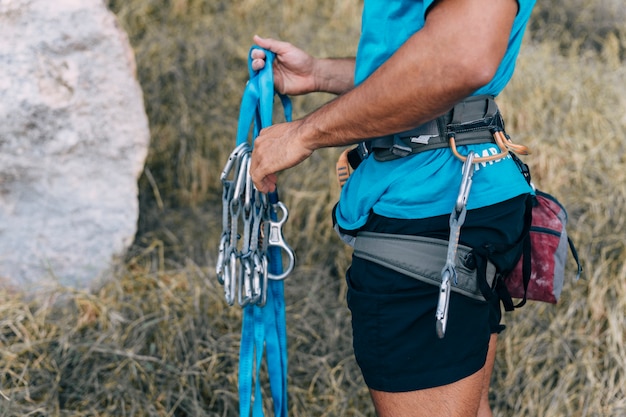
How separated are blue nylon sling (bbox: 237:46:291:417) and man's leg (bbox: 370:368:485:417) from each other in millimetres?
432

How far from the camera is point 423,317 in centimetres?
146

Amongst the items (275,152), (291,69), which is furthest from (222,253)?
(291,69)

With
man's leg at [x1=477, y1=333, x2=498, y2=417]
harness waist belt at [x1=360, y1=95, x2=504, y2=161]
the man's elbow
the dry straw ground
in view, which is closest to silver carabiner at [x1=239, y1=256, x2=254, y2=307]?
harness waist belt at [x1=360, y1=95, x2=504, y2=161]

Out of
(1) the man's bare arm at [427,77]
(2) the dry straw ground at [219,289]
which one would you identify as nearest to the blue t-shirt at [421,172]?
(1) the man's bare arm at [427,77]

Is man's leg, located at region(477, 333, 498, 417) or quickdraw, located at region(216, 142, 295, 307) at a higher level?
quickdraw, located at region(216, 142, 295, 307)

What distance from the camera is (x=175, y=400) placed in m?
2.53

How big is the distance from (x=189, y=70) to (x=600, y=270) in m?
2.50

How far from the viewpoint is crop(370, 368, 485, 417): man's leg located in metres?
1.46

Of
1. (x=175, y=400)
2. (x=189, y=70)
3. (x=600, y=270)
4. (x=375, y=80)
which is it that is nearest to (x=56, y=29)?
(x=189, y=70)

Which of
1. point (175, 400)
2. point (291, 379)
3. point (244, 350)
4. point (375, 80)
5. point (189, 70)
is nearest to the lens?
point (375, 80)

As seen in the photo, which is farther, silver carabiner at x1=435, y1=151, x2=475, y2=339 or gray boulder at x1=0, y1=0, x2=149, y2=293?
gray boulder at x1=0, y1=0, x2=149, y2=293

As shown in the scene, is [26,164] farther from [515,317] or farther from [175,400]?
[515,317]

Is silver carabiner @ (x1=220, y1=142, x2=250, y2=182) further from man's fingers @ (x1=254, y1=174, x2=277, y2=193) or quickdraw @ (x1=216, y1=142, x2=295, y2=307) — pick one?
man's fingers @ (x1=254, y1=174, x2=277, y2=193)

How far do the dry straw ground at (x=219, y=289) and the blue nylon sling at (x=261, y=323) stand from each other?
2.28ft
